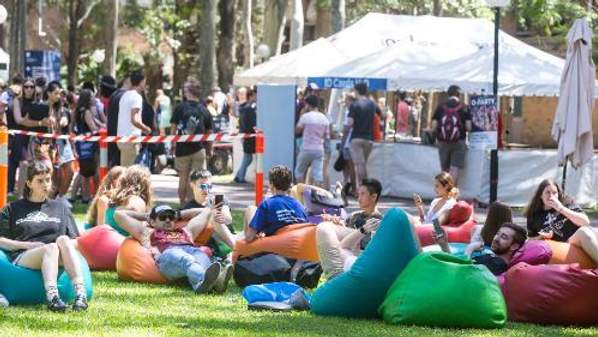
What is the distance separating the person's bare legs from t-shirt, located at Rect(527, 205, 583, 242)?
50.6 inches

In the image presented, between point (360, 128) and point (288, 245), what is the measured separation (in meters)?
10.8

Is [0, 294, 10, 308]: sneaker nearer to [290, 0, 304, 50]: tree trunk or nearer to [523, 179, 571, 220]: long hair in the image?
[523, 179, 571, 220]: long hair

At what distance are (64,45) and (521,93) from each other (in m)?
46.2

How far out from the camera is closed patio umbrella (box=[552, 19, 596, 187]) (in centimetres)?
1848

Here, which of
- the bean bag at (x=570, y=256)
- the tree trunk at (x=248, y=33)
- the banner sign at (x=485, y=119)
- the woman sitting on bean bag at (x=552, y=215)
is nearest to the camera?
the bean bag at (x=570, y=256)

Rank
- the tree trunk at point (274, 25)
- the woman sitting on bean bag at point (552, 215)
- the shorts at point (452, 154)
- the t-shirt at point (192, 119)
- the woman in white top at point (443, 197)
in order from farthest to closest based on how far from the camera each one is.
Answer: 1. the tree trunk at point (274, 25)
2. the shorts at point (452, 154)
3. the t-shirt at point (192, 119)
4. the woman in white top at point (443, 197)
5. the woman sitting on bean bag at point (552, 215)

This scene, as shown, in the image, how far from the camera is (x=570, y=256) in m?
11.3

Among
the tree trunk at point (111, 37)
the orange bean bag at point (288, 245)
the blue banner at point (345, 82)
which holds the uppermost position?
the tree trunk at point (111, 37)

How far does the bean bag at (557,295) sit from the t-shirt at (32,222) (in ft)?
11.4

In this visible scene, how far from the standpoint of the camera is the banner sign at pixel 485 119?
20.9 m

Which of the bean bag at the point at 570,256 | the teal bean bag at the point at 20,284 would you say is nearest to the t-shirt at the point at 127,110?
the teal bean bag at the point at 20,284

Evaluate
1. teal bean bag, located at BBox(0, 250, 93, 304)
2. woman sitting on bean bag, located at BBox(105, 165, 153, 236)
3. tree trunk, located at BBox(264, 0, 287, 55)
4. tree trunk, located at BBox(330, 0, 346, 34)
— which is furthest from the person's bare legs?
tree trunk, located at BBox(264, 0, 287, 55)

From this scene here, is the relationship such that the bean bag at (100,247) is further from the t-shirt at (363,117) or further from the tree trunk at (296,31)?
the tree trunk at (296,31)

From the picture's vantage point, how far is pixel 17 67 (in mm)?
37406
